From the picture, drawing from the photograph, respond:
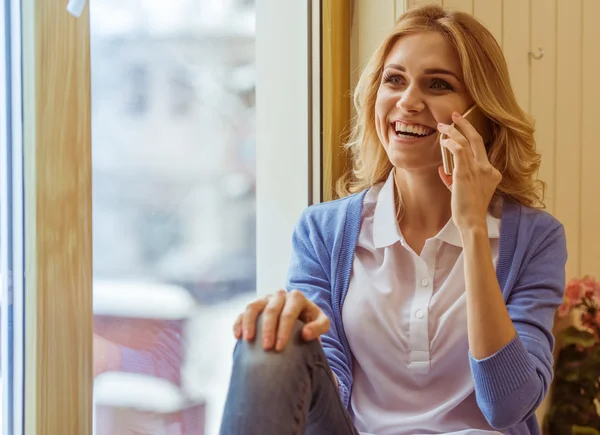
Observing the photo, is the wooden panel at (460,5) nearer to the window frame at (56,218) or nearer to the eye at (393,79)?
the eye at (393,79)

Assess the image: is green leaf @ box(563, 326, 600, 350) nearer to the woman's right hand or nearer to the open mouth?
the open mouth

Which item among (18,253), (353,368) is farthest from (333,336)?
(18,253)

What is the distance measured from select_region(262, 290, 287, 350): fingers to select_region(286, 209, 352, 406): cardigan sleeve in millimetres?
299

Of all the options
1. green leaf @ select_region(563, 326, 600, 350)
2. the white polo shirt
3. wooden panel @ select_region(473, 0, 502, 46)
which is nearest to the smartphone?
the white polo shirt

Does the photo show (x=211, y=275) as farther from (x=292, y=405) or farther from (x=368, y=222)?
(x=292, y=405)

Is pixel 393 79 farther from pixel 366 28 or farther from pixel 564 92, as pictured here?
pixel 564 92

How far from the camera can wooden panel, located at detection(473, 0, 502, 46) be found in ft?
6.06

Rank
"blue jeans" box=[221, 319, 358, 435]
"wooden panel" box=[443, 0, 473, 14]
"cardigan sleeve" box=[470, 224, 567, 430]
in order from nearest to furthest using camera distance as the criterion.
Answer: "blue jeans" box=[221, 319, 358, 435], "cardigan sleeve" box=[470, 224, 567, 430], "wooden panel" box=[443, 0, 473, 14]

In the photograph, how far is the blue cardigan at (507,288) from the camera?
120cm

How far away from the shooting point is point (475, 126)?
142 centimetres

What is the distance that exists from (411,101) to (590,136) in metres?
0.90

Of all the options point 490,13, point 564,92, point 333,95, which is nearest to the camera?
point 333,95

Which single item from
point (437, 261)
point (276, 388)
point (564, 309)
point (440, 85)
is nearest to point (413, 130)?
point (440, 85)

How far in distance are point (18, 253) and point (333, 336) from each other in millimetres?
595
